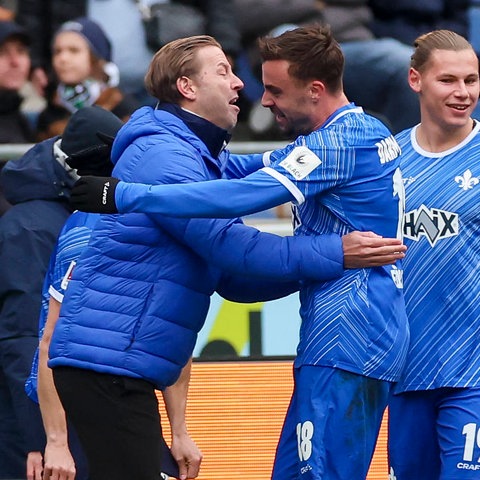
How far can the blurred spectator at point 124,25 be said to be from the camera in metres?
7.98

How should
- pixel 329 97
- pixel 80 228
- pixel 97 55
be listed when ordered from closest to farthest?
pixel 329 97, pixel 80 228, pixel 97 55

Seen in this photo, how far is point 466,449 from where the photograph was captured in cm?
504

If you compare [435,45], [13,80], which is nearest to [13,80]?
[13,80]

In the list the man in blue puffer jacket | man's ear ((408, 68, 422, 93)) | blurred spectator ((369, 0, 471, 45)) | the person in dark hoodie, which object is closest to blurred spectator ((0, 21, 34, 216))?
the person in dark hoodie

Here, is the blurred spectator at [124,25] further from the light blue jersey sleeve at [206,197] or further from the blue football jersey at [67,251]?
the light blue jersey sleeve at [206,197]

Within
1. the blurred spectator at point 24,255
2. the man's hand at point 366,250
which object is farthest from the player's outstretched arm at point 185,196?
the blurred spectator at point 24,255

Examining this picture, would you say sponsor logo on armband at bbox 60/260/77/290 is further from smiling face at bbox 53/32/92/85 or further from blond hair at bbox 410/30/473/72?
smiling face at bbox 53/32/92/85

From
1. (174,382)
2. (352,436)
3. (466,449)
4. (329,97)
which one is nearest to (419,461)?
(466,449)

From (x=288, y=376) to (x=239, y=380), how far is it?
0.72 ft

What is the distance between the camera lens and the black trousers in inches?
175

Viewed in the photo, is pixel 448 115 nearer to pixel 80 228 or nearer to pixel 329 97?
pixel 329 97

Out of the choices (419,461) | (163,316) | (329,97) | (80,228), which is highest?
(329,97)

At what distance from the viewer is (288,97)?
468 cm

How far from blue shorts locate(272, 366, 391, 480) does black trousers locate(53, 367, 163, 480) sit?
0.49 meters
